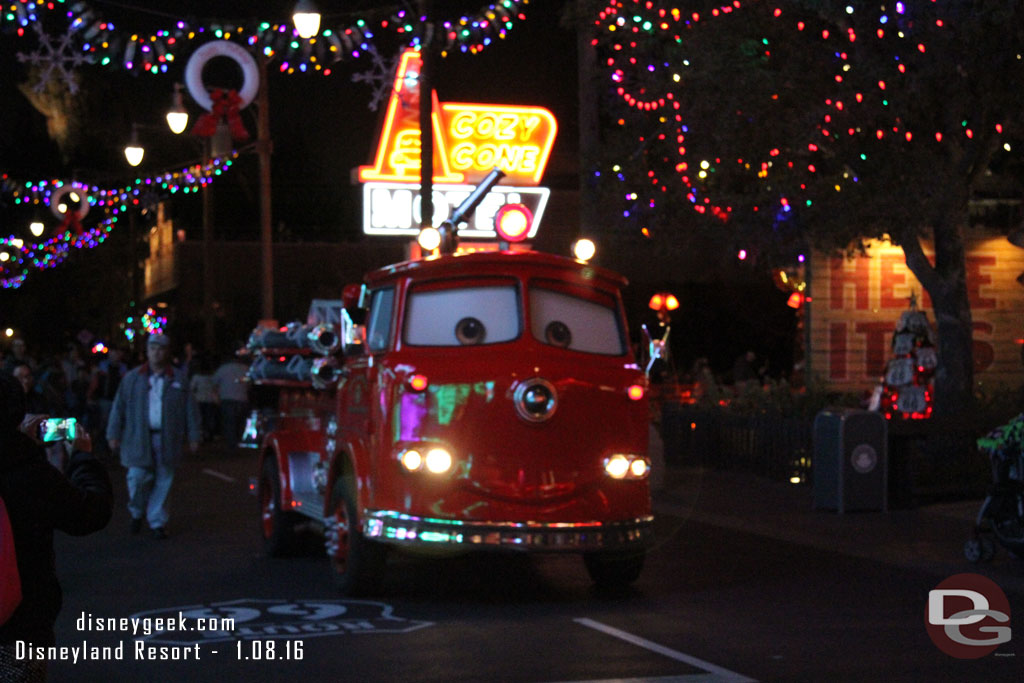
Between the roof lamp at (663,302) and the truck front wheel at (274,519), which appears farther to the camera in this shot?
the roof lamp at (663,302)

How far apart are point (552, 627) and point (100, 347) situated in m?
26.2

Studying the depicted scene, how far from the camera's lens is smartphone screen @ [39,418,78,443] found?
4.88 m

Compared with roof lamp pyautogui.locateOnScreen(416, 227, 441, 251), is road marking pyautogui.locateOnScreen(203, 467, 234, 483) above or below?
below

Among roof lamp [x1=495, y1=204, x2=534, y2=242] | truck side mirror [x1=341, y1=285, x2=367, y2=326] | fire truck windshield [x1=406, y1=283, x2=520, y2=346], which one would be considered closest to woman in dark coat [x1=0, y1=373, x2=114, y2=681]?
fire truck windshield [x1=406, y1=283, x2=520, y2=346]

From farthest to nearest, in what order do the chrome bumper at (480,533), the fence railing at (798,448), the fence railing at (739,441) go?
the fence railing at (739,441), the fence railing at (798,448), the chrome bumper at (480,533)

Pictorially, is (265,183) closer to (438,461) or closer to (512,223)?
(512,223)

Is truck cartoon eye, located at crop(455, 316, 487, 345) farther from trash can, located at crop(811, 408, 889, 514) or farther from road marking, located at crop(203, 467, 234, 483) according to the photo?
road marking, located at crop(203, 467, 234, 483)

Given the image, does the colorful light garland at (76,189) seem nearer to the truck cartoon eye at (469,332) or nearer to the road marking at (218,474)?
the road marking at (218,474)

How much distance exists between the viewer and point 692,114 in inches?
695

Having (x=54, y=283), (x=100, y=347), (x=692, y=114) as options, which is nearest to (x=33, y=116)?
(x=54, y=283)
